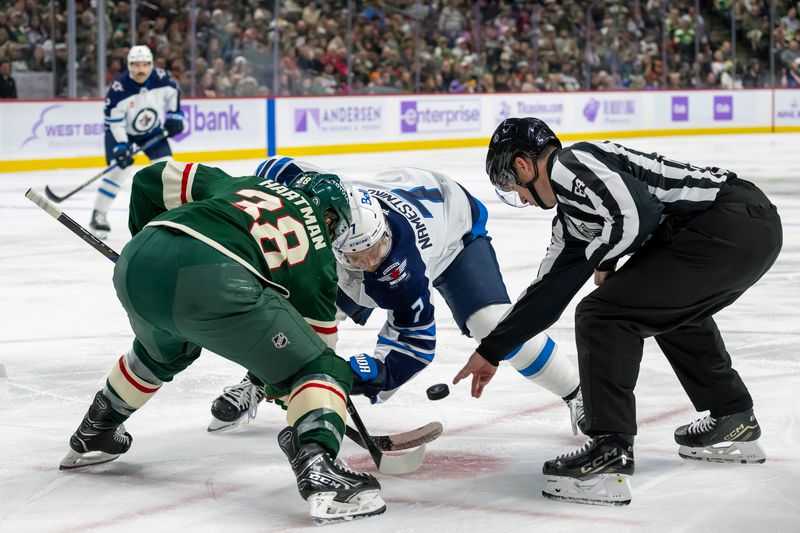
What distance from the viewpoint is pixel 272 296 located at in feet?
9.00

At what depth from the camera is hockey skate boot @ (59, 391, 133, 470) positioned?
328 centimetres

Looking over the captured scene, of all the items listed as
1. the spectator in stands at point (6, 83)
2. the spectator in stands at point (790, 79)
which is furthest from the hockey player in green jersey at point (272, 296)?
the spectator in stands at point (790, 79)

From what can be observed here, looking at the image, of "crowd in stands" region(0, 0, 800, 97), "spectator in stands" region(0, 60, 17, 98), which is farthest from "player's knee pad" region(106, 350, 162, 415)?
"crowd in stands" region(0, 0, 800, 97)

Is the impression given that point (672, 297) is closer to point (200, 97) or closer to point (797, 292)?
point (797, 292)

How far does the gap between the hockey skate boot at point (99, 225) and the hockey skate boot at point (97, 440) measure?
217 inches

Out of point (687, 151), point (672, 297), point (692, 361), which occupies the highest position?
point (672, 297)

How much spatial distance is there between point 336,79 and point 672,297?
539 inches

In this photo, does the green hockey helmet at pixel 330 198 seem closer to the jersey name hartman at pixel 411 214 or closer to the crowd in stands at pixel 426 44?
the jersey name hartman at pixel 411 214

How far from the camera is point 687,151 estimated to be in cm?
1633

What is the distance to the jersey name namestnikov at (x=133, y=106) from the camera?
9727 millimetres

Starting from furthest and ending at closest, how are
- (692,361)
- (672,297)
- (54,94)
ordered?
(54,94), (692,361), (672,297)

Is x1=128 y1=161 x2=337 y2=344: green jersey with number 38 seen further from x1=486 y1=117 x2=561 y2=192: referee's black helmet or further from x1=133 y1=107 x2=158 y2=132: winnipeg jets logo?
x1=133 y1=107 x2=158 y2=132: winnipeg jets logo

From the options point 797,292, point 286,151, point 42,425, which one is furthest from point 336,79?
point 42,425

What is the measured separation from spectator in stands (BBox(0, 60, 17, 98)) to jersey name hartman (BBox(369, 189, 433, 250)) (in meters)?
10.2
